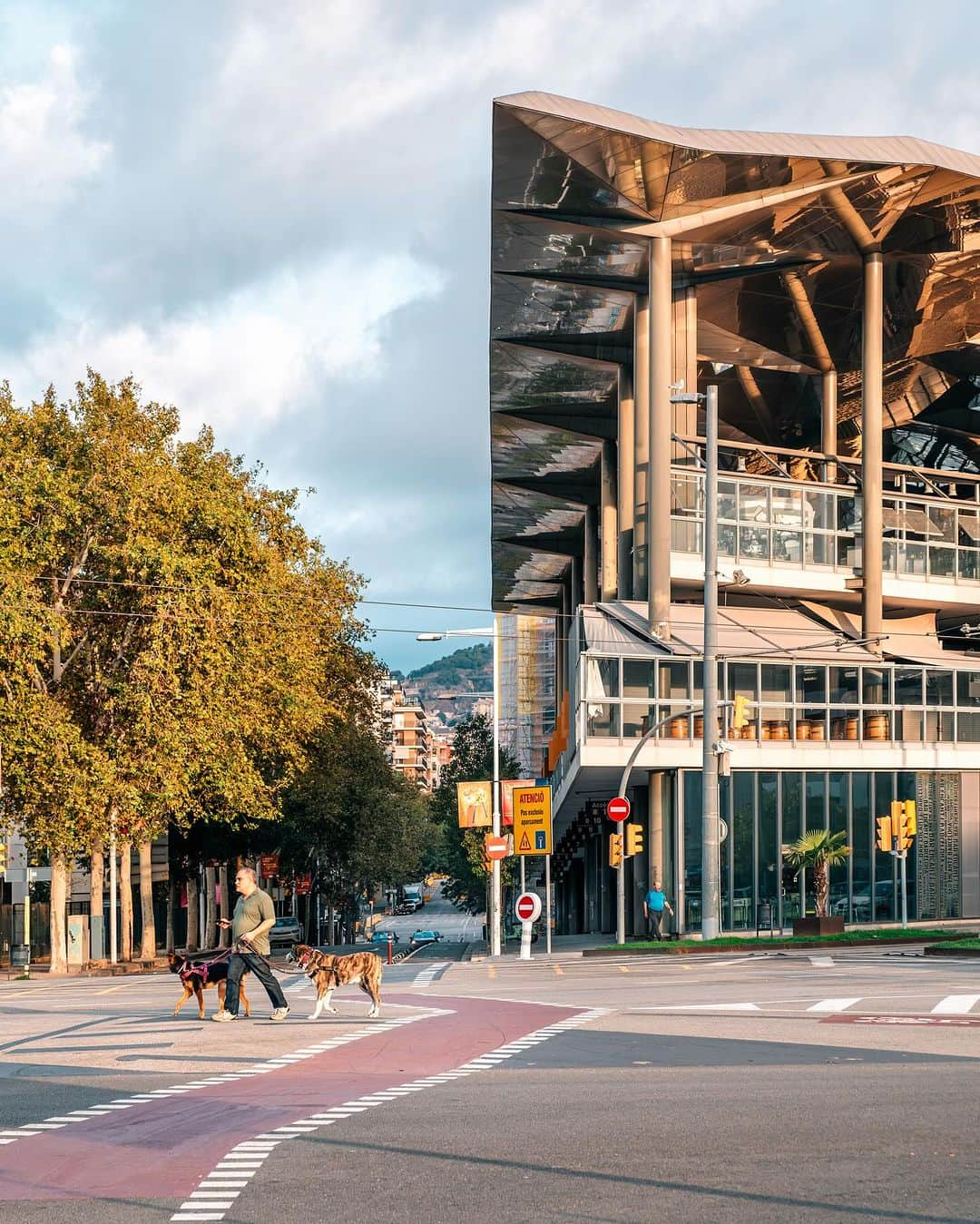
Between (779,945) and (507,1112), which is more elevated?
(507,1112)

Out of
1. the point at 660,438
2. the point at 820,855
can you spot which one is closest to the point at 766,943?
the point at 820,855

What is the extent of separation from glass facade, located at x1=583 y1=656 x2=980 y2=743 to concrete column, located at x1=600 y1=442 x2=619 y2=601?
11130 millimetres

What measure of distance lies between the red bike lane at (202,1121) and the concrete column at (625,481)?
3539cm

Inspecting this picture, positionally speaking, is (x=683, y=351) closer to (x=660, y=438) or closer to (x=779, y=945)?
(x=660, y=438)

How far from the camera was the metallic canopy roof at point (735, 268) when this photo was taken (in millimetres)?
43750

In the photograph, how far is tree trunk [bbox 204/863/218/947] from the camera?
77062 mm

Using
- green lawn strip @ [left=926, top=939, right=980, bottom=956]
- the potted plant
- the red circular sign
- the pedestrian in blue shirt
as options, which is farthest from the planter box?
green lawn strip @ [left=926, top=939, right=980, bottom=956]

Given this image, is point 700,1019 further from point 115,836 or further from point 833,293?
point 833,293

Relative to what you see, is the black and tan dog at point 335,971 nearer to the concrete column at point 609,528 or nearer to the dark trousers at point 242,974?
the dark trousers at point 242,974

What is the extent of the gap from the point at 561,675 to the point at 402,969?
44.0m

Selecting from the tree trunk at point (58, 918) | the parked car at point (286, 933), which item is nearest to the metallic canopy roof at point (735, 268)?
the tree trunk at point (58, 918)

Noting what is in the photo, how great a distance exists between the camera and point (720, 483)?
4944 centimetres

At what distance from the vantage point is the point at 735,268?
50.0 m

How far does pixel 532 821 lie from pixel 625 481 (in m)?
19.3
